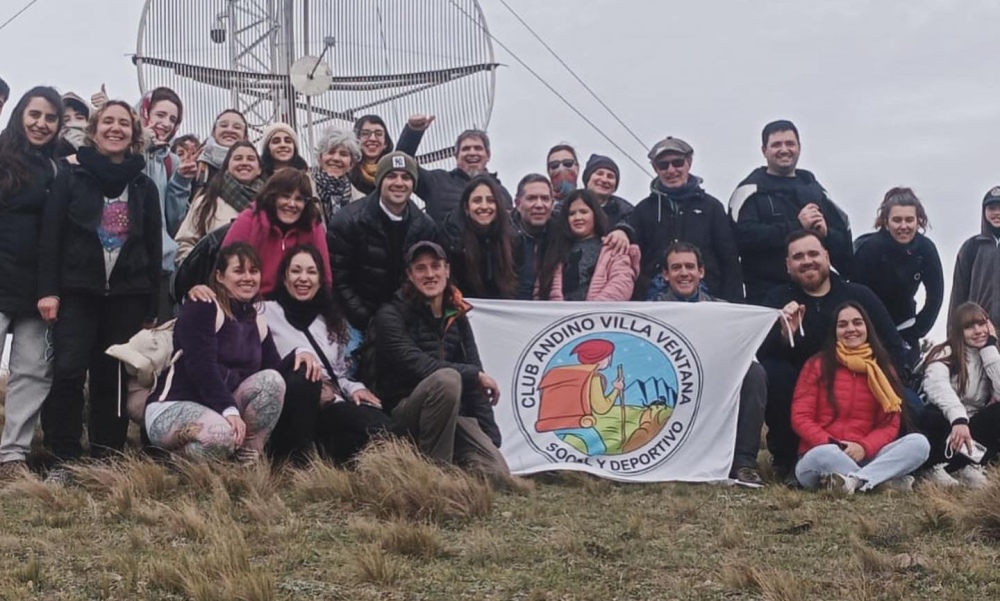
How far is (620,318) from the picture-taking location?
24.7ft

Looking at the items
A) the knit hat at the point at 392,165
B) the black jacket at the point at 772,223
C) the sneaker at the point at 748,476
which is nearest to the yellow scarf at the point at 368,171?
the knit hat at the point at 392,165

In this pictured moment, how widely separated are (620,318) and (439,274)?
1329mm

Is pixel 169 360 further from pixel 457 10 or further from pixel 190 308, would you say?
pixel 457 10

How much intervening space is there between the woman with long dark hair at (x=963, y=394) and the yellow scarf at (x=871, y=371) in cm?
42

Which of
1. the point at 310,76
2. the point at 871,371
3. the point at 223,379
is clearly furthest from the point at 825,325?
the point at 310,76

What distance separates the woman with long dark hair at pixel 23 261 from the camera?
6.53 meters

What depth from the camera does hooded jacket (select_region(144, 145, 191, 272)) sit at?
24.2 ft

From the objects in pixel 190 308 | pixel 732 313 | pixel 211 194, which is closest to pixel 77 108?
pixel 211 194

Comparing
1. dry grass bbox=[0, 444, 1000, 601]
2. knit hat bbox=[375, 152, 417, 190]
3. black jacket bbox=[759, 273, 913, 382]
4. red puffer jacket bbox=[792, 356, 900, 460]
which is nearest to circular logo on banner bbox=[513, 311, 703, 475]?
black jacket bbox=[759, 273, 913, 382]

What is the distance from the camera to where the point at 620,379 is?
743cm

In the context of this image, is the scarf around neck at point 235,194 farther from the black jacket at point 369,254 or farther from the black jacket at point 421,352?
the black jacket at point 421,352

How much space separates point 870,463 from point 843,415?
13.8 inches

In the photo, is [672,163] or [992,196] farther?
[992,196]

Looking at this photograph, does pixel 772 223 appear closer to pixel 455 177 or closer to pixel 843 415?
pixel 843 415
